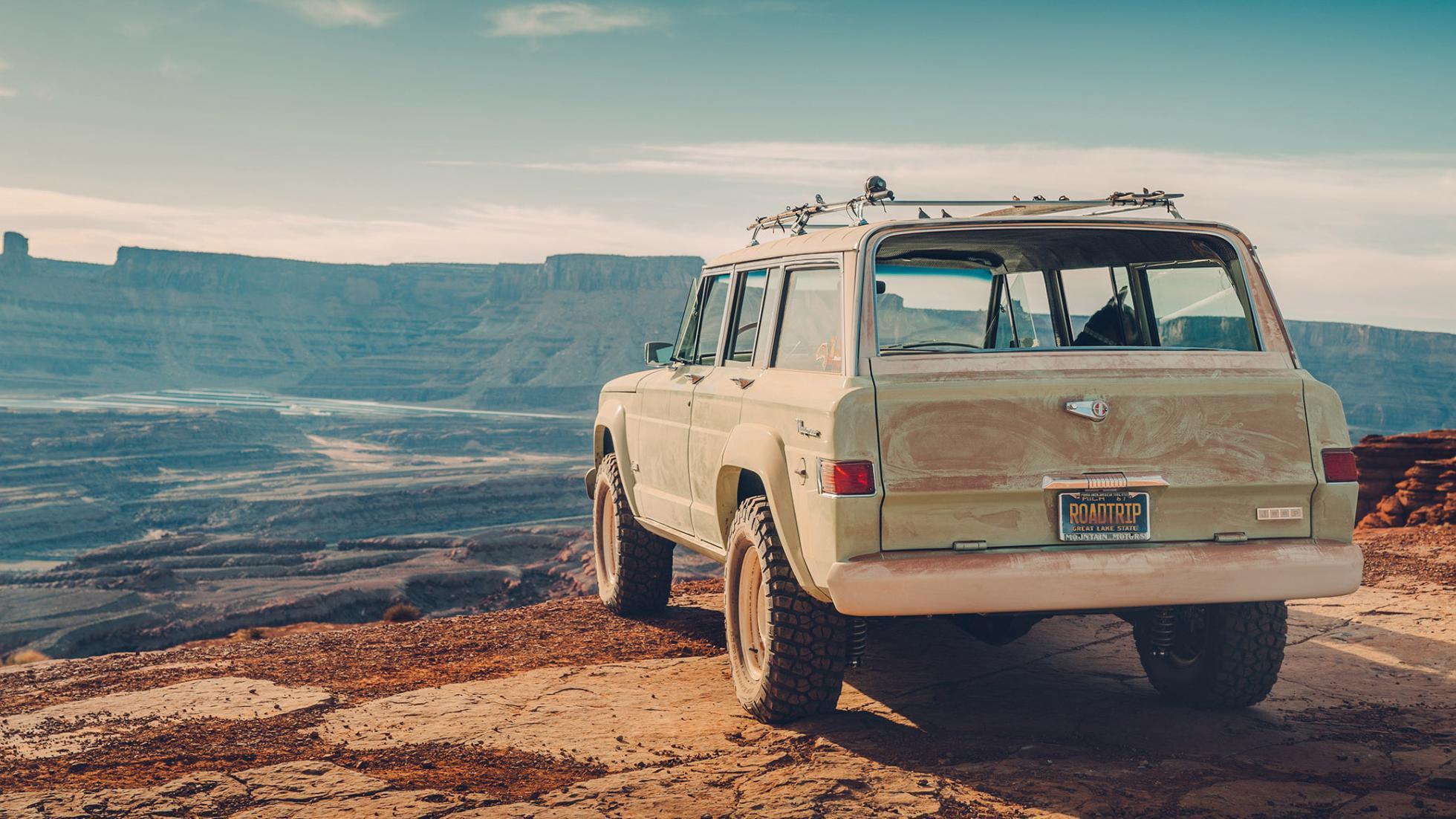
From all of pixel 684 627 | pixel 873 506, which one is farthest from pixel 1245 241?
pixel 684 627

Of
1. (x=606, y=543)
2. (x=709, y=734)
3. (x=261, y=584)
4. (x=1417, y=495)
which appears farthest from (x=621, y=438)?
(x=261, y=584)

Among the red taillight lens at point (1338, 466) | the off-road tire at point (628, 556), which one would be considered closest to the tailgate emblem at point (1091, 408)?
the red taillight lens at point (1338, 466)

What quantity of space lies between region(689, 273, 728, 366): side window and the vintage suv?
0.73 m

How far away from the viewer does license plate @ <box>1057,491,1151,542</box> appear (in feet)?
14.2

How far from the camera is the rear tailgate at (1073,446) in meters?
4.26

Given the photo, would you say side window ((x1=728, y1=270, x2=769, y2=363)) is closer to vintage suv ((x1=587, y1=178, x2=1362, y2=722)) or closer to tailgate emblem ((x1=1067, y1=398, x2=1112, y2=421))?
vintage suv ((x1=587, y1=178, x2=1362, y2=722))

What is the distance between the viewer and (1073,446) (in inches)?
171

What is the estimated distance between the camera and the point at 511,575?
62.1 meters

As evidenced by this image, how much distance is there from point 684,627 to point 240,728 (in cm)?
289

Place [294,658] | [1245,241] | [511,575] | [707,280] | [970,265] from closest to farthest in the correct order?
1. [1245,241]
2. [970,265]
3. [707,280]
4. [294,658]
5. [511,575]

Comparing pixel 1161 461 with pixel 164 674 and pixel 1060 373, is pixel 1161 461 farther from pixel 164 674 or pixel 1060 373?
pixel 164 674

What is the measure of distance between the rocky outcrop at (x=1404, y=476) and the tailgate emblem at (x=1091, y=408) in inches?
603

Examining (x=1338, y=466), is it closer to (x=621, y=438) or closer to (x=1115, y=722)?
(x=1115, y=722)

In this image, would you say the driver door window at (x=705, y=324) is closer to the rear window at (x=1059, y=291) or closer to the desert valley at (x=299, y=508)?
the rear window at (x=1059, y=291)
